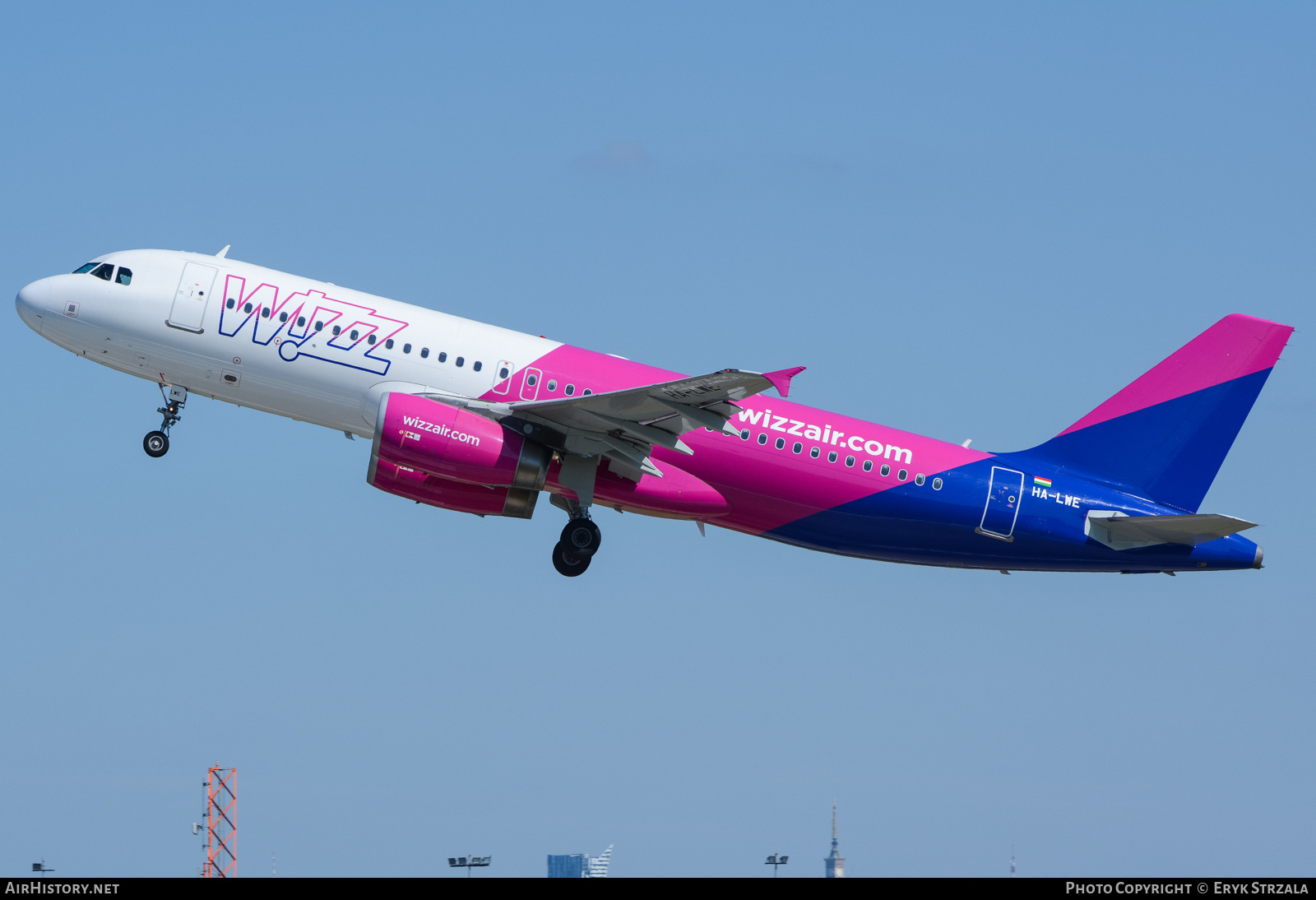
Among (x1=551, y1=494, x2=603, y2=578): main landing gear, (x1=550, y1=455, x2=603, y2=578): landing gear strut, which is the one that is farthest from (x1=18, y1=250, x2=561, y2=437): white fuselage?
(x1=551, y1=494, x2=603, y2=578): main landing gear

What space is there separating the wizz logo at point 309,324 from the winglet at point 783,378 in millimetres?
8940

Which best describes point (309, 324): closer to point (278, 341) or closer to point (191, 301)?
point (278, 341)

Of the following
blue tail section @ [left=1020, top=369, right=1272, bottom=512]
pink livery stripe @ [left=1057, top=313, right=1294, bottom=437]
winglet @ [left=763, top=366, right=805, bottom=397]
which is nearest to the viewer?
winglet @ [left=763, top=366, right=805, bottom=397]

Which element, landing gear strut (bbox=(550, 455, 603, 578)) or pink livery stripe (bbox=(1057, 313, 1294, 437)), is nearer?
landing gear strut (bbox=(550, 455, 603, 578))

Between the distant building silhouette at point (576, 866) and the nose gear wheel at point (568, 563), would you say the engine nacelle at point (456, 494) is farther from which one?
the distant building silhouette at point (576, 866)

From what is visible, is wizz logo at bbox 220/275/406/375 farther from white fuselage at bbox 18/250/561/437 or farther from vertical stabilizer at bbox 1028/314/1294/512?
vertical stabilizer at bbox 1028/314/1294/512

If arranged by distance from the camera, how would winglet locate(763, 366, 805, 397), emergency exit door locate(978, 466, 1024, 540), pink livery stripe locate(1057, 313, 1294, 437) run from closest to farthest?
winglet locate(763, 366, 805, 397) < emergency exit door locate(978, 466, 1024, 540) < pink livery stripe locate(1057, 313, 1294, 437)

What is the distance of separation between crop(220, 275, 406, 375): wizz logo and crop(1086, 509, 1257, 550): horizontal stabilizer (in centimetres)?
1631

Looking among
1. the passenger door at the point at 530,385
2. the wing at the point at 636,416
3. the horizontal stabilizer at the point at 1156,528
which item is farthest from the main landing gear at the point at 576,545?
the horizontal stabilizer at the point at 1156,528

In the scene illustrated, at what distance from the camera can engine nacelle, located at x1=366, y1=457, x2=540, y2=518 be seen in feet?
108

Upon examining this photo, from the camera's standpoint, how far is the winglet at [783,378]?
90.5ft

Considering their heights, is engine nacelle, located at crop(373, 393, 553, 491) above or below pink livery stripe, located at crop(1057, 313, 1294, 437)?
below

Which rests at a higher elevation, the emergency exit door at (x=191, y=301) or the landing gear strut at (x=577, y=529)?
the emergency exit door at (x=191, y=301)

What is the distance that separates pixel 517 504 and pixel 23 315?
11.9 m
